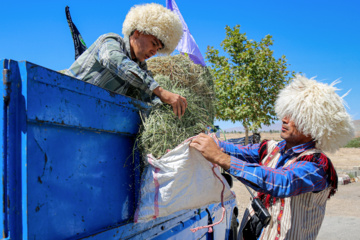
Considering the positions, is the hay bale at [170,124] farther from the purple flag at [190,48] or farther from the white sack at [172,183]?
the purple flag at [190,48]

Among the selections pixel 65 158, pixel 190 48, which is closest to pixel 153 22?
pixel 65 158

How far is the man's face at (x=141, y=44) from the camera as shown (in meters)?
2.47

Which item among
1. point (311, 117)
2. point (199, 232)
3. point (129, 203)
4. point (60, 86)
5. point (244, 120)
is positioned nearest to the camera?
point (60, 86)

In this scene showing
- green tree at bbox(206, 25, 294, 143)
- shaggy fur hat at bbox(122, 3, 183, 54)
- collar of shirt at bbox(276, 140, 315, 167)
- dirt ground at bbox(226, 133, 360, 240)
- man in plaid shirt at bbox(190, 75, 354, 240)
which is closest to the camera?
man in plaid shirt at bbox(190, 75, 354, 240)

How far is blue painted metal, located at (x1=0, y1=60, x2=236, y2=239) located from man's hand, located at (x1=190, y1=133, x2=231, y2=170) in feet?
1.30

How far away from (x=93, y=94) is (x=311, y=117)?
4.87 feet

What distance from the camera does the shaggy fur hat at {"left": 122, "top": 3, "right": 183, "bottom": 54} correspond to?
2.40m

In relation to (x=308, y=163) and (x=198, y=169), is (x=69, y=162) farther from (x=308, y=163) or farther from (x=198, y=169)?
(x=308, y=163)

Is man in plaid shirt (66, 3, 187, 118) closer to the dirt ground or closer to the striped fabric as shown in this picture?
the striped fabric

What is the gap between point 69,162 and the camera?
145 centimetres

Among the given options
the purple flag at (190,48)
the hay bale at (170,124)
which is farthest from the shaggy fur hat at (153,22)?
the purple flag at (190,48)

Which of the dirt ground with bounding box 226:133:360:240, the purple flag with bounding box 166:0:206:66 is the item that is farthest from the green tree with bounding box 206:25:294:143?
the purple flag with bounding box 166:0:206:66

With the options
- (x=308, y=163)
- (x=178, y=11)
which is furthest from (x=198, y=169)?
(x=178, y=11)

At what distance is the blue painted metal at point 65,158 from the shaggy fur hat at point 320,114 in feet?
3.66
